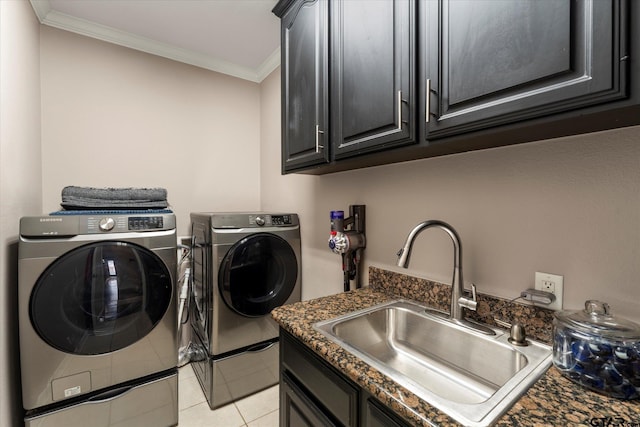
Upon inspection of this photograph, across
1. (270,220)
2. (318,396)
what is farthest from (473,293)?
(270,220)

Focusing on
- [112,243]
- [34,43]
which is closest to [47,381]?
[112,243]

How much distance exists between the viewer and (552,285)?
917 mm

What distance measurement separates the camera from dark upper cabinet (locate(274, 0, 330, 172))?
134cm

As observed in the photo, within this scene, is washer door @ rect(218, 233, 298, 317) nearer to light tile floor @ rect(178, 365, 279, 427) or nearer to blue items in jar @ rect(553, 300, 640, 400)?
light tile floor @ rect(178, 365, 279, 427)

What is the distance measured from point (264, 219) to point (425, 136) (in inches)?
51.5

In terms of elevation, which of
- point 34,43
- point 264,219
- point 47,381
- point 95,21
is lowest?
point 47,381

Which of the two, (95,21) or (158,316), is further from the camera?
(95,21)

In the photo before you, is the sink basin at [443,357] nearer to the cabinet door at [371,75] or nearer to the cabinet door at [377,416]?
the cabinet door at [377,416]

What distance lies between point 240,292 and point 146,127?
60.6 inches

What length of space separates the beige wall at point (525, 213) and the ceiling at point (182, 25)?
1.38 m

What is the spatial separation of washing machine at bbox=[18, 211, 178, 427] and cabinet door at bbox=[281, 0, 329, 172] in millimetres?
865

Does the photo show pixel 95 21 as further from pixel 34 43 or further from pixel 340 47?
pixel 340 47

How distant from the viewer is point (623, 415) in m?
0.60

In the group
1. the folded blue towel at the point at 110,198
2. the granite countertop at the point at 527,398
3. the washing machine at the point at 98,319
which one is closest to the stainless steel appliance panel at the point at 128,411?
the washing machine at the point at 98,319
